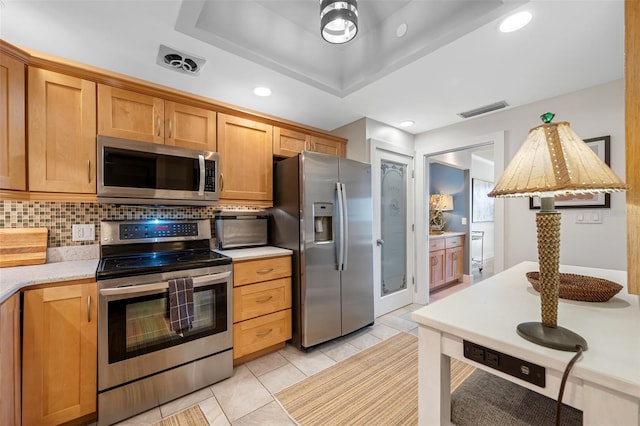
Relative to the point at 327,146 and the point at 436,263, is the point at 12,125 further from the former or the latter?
the point at 436,263

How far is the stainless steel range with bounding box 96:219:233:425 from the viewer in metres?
1.55

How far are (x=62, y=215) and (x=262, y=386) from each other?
1963mm

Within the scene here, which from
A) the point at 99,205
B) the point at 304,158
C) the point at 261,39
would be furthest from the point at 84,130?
the point at 304,158

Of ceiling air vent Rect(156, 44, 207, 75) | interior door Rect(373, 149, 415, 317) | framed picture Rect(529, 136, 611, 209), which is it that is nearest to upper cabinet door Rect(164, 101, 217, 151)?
ceiling air vent Rect(156, 44, 207, 75)

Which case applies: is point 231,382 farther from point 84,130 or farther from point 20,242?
point 84,130

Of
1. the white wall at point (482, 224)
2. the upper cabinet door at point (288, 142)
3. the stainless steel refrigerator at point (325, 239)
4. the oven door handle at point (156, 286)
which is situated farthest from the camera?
the white wall at point (482, 224)

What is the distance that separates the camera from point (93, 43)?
1.65 m

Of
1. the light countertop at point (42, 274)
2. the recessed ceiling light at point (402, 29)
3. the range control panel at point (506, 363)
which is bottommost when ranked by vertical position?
the range control panel at point (506, 363)

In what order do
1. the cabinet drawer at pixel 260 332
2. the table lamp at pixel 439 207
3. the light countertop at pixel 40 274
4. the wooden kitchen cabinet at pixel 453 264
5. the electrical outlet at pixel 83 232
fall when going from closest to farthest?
1. the light countertop at pixel 40 274
2. the electrical outlet at pixel 83 232
3. the cabinet drawer at pixel 260 332
4. the wooden kitchen cabinet at pixel 453 264
5. the table lamp at pixel 439 207

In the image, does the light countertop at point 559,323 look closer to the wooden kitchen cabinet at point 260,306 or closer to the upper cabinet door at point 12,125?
the wooden kitchen cabinet at point 260,306

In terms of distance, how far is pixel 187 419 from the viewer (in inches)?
62.5

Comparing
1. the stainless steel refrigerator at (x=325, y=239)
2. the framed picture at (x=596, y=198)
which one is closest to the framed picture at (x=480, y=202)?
the framed picture at (x=596, y=198)

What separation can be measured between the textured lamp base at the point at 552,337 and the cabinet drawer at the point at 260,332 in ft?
6.20

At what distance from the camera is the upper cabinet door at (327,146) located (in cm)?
301
